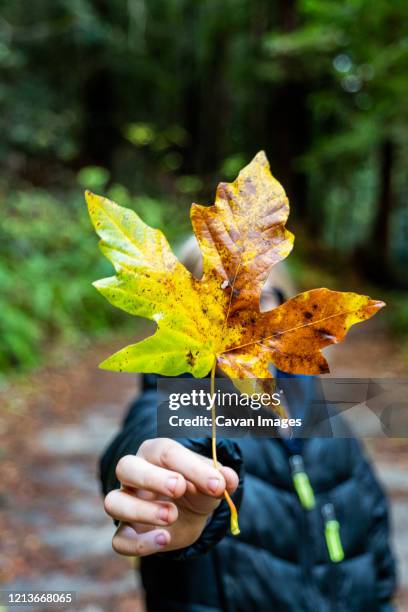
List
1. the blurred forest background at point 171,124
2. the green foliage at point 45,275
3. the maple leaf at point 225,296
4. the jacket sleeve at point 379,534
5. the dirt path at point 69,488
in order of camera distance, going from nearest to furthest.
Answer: the maple leaf at point 225,296 < the jacket sleeve at point 379,534 < the dirt path at point 69,488 < the green foliage at point 45,275 < the blurred forest background at point 171,124

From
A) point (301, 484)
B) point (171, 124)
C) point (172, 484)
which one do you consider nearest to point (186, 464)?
point (172, 484)

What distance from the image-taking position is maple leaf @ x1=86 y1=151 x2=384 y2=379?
1.67 feet

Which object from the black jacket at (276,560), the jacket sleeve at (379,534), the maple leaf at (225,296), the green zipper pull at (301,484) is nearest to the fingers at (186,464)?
the maple leaf at (225,296)

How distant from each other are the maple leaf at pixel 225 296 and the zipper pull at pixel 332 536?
1.15 metres

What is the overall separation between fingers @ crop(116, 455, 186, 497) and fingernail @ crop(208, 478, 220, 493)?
0.03 meters

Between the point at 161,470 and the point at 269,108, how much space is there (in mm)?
16766

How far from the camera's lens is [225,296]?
55cm

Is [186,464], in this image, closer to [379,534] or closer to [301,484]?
[301,484]

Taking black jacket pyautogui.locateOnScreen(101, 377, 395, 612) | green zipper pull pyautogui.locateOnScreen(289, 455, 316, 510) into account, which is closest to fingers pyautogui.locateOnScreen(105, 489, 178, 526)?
black jacket pyautogui.locateOnScreen(101, 377, 395, 612)

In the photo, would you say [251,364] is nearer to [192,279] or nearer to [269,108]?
[192,279]

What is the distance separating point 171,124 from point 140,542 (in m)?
16.0

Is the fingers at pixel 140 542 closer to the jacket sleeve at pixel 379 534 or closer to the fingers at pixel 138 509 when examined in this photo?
the fingers at pixel 138 509

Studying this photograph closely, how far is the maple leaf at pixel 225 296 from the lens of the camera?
509 millimetres

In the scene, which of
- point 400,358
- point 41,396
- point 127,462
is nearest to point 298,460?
point 127,462
